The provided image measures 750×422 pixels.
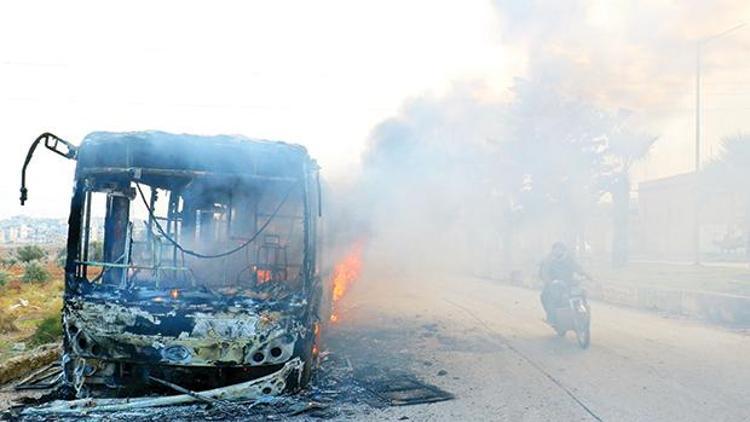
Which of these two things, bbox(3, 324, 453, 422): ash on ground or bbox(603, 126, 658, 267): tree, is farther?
bbox(603, 126, 658, 267): tree

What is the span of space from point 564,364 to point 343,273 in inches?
376

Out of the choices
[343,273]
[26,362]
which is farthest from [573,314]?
[343,273]

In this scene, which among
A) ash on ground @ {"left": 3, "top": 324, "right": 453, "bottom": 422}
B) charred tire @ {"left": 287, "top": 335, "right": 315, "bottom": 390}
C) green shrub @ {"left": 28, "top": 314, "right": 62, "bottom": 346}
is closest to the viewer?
ash on ground @ {"left": 3, "top": 324, "right": 453, "bottom": 422}

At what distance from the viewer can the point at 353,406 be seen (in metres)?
6.13

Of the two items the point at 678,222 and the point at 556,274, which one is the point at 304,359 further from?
the point at 678,222

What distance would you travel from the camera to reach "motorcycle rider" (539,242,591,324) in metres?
9.87

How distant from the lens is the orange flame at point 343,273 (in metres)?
13.8

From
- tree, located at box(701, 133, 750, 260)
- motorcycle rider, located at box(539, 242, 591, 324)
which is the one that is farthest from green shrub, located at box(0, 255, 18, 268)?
tree, located at box(701, 133, 750, 260)

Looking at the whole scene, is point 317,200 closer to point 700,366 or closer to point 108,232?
point 108,232

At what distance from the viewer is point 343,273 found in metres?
16.8

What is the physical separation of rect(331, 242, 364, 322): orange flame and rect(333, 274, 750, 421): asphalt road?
0.56 metres

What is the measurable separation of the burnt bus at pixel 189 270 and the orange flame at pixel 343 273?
5.47 metres

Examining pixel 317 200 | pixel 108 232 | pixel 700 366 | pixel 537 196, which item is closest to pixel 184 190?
pixel 108 232

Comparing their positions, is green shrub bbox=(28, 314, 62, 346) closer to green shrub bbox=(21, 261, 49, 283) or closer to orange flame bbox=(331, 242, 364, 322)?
orange flame bbox=(331, 242, 364, 322)
